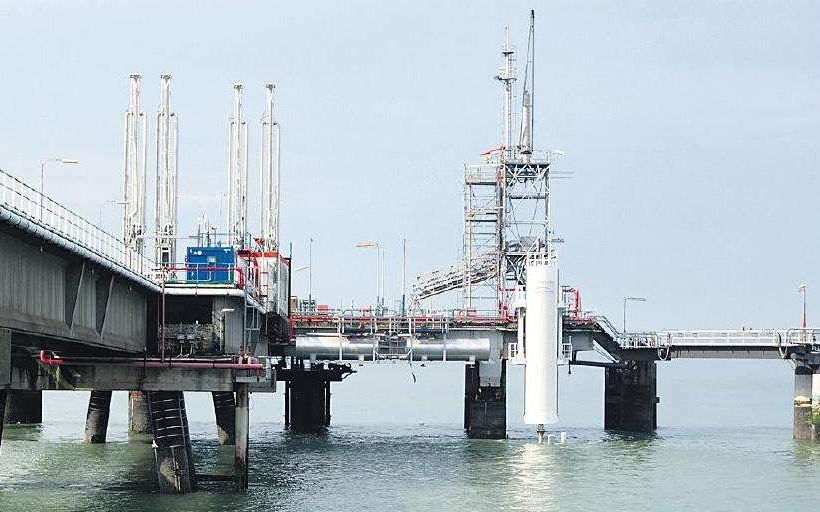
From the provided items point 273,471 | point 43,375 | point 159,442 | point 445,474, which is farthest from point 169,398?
point 445,474

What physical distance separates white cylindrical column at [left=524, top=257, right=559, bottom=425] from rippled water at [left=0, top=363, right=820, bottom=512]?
10.5 ft

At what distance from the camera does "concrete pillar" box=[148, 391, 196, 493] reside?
244 ft

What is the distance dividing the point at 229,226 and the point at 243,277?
A: 3193cm

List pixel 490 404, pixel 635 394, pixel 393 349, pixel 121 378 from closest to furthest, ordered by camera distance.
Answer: pixel 121 378 → pixel 490 404 → pixel 393 349 → pixel 635 394

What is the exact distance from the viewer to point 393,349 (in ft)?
381

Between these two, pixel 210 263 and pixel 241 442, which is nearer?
pixel 241 442

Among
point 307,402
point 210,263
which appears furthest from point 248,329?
point 307,402

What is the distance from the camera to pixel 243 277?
8062 centimetres

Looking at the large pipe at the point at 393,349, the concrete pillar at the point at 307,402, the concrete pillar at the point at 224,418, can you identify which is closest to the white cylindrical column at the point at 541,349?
the large pipe at the point at 393,349

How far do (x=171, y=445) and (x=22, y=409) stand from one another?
63.2 metres

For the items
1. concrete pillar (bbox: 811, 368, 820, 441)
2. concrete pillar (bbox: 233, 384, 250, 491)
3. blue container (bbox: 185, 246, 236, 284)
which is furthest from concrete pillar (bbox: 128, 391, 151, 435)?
concrete pillar (bbox: 811, 368, 820, 441)

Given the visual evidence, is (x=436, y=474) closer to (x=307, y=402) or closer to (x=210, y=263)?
(x=210, y=263)

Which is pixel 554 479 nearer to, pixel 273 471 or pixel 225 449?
pixel 273 471

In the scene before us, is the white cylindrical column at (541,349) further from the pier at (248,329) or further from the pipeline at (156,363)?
the pipeline at (156,363)
